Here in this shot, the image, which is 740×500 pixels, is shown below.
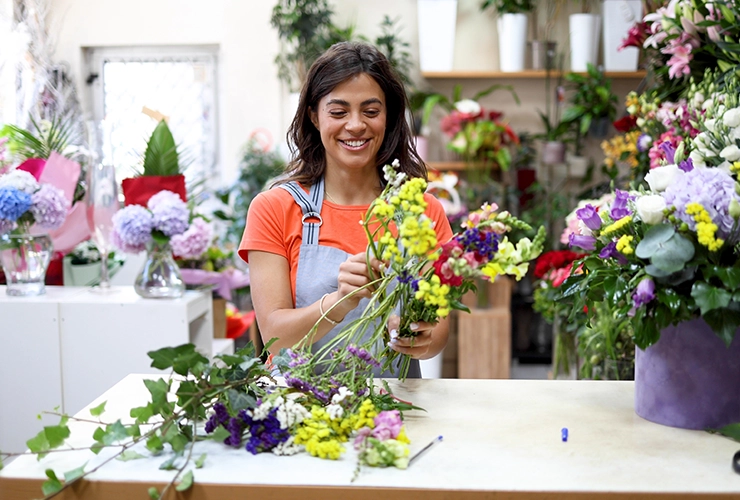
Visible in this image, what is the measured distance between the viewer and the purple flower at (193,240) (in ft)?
8.97

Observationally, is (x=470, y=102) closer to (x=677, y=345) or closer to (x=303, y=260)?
(x=303, y=260)

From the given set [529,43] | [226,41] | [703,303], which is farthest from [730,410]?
[226,41]

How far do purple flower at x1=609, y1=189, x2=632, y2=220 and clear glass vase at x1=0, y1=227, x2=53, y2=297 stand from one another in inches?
76.3

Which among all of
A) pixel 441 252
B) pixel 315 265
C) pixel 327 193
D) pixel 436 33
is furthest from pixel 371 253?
pixel 436 33

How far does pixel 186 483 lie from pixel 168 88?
13.8 ft

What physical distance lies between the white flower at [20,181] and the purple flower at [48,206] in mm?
23

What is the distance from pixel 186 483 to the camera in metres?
1.06

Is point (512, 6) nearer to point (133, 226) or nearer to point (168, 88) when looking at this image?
point (168, 88)

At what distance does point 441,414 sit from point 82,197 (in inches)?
Answer: 78.6

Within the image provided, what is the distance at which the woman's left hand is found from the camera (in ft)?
4.49

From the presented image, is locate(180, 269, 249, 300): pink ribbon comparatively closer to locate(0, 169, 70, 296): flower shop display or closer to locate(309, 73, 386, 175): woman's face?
locate(0, 169, 70, 296): flower shop display

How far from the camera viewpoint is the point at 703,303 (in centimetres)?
116

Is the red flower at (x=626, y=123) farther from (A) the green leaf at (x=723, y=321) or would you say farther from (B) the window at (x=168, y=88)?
(B) the window at (x=168, y=88)

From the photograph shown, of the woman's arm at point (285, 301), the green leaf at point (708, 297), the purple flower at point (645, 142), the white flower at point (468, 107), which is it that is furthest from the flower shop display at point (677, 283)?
the white flower at point (468, 107)
